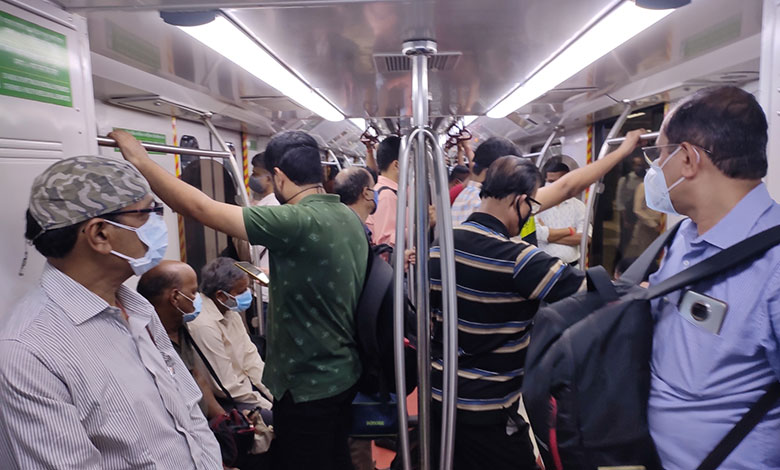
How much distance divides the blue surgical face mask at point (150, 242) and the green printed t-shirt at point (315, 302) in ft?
1.54

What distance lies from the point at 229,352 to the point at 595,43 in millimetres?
2472

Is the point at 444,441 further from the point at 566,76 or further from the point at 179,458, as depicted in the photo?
the point at 566,76

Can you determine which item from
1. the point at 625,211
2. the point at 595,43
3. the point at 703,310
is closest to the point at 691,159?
the point at 703,310

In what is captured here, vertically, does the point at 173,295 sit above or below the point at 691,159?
below

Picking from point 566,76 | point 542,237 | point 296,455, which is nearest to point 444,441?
point 296,455

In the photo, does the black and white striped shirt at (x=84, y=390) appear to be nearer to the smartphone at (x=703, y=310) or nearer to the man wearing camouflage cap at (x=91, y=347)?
the man wearing camouflage cap at (x=91, y=347)

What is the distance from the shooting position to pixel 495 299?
1841 mm

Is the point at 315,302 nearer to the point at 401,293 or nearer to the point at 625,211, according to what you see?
the point at 401,293

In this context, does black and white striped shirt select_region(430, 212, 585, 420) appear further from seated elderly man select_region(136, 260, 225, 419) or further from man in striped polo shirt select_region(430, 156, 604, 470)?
seated elderly man select_region(136, 260, 225, 419)

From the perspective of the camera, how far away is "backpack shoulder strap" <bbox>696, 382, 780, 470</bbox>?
1.08 meters

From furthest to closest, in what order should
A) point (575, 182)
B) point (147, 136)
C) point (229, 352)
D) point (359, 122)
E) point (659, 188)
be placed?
point (359, 122) → point (147, 136) → point (229, 352) → point (575, 182) → point (659, 188)

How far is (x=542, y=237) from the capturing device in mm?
4266

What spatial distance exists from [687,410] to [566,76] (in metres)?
2.17

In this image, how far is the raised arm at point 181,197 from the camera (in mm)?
1691
